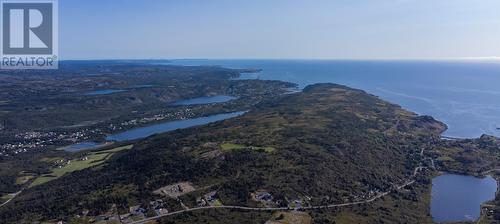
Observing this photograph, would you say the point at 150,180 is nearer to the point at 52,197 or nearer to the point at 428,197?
the point at 52,197

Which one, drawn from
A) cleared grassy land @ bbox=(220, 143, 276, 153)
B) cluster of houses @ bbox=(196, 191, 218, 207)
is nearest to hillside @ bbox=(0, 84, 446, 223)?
cleared grassy land @ bbox=(220, 143, 276, 153)

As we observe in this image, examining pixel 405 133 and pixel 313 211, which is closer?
pixel 313 211

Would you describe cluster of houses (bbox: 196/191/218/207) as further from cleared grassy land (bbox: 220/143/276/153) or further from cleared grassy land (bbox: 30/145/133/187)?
cleared grassy land (bbox: 30/145/133/187)

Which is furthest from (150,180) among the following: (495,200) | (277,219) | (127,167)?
(495,200)

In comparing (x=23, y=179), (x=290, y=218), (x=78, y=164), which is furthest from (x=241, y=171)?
(x=23, y=179)

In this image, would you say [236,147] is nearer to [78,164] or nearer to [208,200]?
[208,200]

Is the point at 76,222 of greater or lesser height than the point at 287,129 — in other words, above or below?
below
